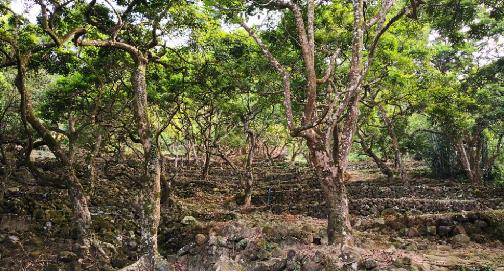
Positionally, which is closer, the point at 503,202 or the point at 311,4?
the point at 311,4

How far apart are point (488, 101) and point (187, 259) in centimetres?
1330

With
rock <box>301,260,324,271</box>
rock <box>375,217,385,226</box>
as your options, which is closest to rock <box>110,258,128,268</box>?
rock <box>301,260,324,271</box>

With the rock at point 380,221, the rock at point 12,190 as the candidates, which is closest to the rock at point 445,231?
the rock at point 380,221

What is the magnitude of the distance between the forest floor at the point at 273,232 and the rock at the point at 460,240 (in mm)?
22

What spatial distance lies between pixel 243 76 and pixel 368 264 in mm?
8319

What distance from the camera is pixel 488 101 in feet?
54.1

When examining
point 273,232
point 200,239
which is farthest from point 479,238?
point 200,239

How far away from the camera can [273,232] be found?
35.2 feet

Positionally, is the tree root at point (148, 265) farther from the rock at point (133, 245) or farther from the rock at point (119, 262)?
the rock at point (133, 245)

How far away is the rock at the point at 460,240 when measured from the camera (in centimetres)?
1020

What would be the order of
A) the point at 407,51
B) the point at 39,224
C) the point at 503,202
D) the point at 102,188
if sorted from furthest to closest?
1. the point at 102,188
2. the point at 407,51
3. the point at 503,202
4. the point at 39,224

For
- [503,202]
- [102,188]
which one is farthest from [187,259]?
[503,202]

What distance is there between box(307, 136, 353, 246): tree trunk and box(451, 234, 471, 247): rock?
3764mm

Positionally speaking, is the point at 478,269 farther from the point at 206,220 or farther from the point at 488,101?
the point at 488,101
